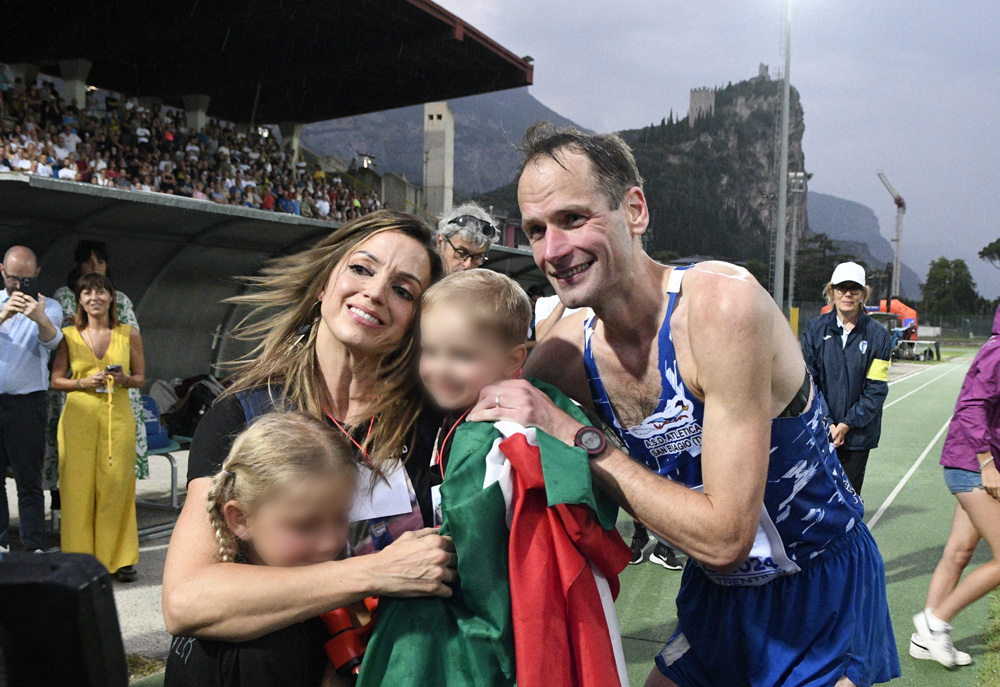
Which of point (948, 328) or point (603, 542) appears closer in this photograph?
point (603, 542)

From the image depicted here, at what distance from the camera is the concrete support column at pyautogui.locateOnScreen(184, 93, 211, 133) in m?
24.2

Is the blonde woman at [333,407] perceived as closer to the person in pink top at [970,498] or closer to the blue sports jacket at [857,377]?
the person in pink top at [970,498]

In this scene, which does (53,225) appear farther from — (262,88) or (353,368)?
(262,88)

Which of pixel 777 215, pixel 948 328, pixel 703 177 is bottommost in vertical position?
pixel 948 328

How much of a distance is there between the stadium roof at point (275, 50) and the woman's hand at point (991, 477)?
17.1m

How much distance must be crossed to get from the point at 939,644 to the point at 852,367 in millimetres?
1973

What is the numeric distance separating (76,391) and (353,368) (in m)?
3.91

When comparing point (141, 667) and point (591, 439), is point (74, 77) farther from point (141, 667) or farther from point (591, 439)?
point (591, 439)

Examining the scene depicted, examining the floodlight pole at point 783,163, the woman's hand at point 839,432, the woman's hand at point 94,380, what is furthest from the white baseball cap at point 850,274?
the floodlight pole at point 783,163

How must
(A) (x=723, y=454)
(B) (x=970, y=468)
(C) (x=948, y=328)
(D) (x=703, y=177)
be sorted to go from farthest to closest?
1. (C) (x=948, y=328)
2. (D) (x=703, y=177)
3. (B) (x=970, y=468)
4. (A) (x=723, y=454)

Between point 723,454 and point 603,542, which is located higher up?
point 723,454

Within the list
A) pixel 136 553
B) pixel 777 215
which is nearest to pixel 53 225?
pixel 136 553

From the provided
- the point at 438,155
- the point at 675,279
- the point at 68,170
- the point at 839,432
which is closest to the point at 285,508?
the point at 675,279

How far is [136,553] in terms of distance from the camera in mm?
5031
